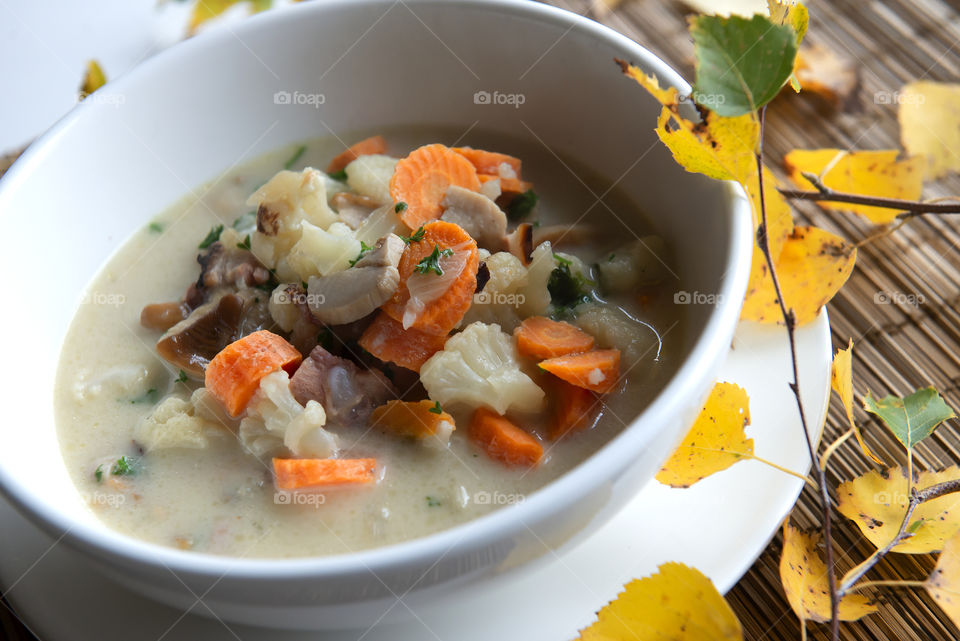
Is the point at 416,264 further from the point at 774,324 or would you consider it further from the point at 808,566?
the point at 808,566

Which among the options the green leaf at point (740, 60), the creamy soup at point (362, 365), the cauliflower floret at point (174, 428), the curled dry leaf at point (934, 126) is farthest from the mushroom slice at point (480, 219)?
the curled dry leaf at point (934, 126)

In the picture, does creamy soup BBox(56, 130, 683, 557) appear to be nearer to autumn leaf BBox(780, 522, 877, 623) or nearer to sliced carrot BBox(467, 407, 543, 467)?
sliced carrot BBox(467, 407, 543, 467)

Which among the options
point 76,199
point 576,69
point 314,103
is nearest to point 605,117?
point 576,69

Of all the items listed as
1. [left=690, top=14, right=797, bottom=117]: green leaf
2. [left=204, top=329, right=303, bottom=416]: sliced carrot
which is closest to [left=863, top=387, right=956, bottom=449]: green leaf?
[left=690, top=14, right=797, bottom=117]: green leaf

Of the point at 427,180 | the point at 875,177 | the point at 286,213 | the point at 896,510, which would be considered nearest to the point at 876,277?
the point at 875,177

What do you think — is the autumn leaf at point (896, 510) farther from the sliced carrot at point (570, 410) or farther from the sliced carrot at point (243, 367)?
the sliced carrot at point (243, 367)

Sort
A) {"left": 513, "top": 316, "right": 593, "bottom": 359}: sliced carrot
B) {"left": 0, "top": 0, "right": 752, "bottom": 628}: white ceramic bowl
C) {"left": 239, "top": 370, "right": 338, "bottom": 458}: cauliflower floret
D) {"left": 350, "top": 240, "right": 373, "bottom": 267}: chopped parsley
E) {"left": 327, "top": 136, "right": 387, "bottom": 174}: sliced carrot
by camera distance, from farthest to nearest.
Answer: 1. {"left": 327, "top": 136, "right": 387, "bottom": 174}: sliced carrot
2. {"left": 350, "top": 240, "right": 373, "bottom": 267}: chopped parsley
3. {"left": 513, "top": 316, "right": 593, "bottom": 359}: sliced carrot
4. {"left": 239, "top": 370, "right": 338, "bottom": 458}: cauliflower floret
5. {"left": 0, "top": 0, "right": 752, "bottom": 628}: white ceramic bowl

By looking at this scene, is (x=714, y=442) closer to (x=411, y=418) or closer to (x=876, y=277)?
(x=411, y=418)
